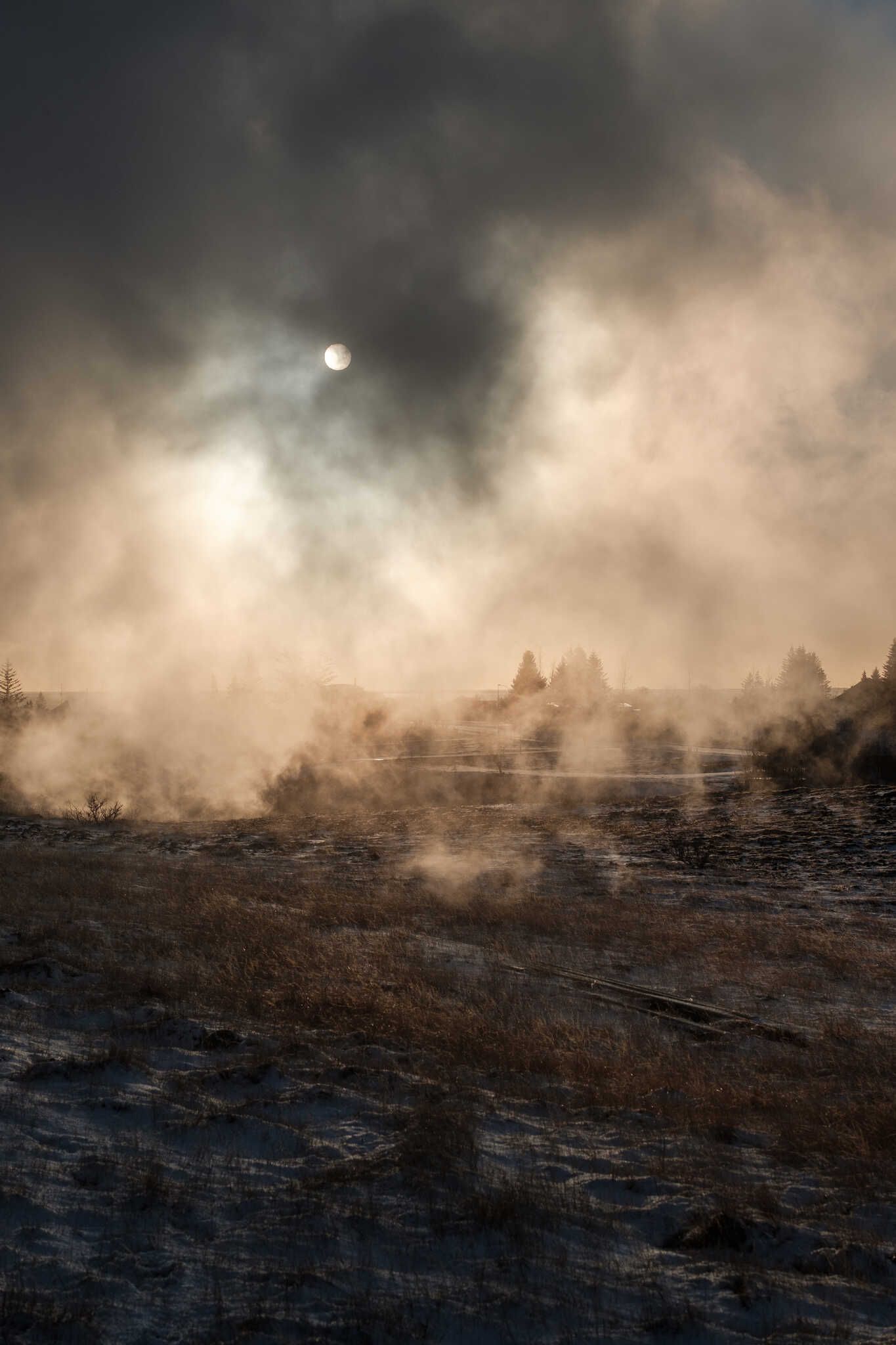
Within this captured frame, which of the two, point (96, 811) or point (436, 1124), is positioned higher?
point (96, 811)

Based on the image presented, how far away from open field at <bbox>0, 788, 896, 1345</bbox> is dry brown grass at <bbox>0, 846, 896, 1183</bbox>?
54 millimetres

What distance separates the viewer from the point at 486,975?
10.6m

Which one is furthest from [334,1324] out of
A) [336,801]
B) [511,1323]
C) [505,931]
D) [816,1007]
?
[336,801]

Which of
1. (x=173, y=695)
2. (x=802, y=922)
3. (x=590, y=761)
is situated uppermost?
(x=173, y=695)

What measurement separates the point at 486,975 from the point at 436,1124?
505cm

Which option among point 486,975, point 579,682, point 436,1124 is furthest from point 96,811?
point 579,682

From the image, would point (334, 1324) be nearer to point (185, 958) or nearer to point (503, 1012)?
point (503, 1012)

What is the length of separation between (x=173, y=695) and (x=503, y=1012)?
40.6 m

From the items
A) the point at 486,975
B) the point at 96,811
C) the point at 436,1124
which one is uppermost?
the point at 96,811

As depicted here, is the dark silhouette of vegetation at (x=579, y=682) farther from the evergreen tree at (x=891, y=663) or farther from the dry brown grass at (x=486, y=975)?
the dry brown grass at (x=486, y=975)

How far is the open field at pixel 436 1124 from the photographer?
3.80m

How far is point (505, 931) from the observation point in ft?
44.1

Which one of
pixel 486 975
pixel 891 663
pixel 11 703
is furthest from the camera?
pixel 891 663

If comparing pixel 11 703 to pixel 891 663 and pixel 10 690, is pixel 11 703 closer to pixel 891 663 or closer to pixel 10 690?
pixel 10 690
